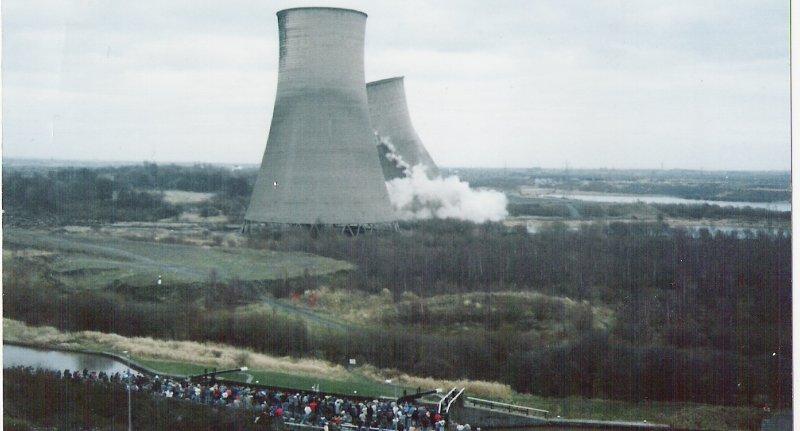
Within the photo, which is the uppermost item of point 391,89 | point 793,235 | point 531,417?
point 391,89

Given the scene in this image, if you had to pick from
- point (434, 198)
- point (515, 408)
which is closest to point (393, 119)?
point (434, 198)

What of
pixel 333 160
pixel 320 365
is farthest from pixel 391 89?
pixel 320 365

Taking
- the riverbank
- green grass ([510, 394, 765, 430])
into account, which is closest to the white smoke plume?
the riverbank

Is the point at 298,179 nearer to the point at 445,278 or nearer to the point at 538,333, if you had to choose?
the point at 445,278

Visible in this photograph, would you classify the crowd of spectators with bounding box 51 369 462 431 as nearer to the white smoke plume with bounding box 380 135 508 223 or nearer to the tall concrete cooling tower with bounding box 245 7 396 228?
the tall concrete cooling tower with bounding box 245 7 396 228

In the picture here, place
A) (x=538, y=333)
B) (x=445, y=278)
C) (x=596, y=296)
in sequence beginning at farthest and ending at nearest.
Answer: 1. (x=445, y=278)
2. (x=596, y=296)
3. (x=538, y=333)

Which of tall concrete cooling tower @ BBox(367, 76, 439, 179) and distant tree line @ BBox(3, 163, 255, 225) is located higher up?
tall concrete cooling tower @ BBox(367, 76, 439, 179)

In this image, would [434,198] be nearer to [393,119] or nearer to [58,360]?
[393,119]

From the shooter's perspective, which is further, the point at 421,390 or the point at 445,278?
the point at 445,278
